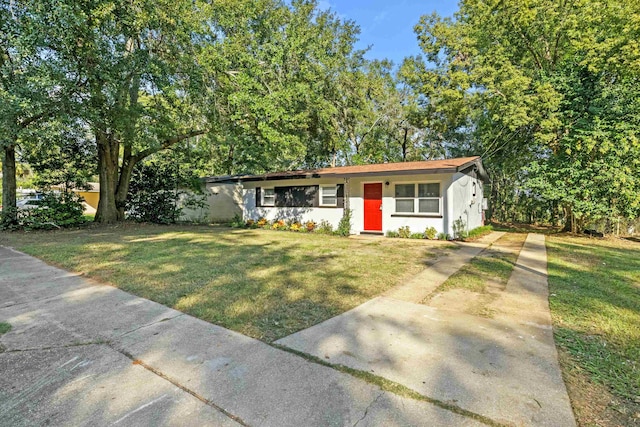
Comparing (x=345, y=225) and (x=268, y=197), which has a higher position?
(x=268, y=197)

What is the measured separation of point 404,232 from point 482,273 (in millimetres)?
5126

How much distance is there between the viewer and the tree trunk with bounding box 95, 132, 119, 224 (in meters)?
13.3

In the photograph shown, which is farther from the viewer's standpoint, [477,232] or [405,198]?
[477,232]

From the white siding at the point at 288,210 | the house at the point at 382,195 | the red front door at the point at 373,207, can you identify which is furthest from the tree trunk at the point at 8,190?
the red front door at the point at 373,207

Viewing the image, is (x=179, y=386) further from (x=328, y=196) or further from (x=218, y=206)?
(x=218, y=206)

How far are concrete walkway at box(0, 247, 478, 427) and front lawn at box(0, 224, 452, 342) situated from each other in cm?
52

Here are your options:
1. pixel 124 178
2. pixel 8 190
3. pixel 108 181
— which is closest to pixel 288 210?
pixel 124 178

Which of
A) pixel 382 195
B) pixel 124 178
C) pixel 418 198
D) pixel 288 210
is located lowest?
pixel 288 210

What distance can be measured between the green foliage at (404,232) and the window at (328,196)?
9.25 ft

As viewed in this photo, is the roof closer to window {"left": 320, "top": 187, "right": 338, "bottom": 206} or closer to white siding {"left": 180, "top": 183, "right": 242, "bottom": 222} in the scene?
window {"left": 320, "top": 187, "right": 338, "bottom": 206}

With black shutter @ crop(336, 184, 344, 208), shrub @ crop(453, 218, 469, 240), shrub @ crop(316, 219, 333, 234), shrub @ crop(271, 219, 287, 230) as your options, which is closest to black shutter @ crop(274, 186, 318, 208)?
shrub @ crop(271, 219, 287, 230)

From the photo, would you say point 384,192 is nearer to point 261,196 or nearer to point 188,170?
point 261,196

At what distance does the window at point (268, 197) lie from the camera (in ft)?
47.3

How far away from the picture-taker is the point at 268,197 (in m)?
14.6
